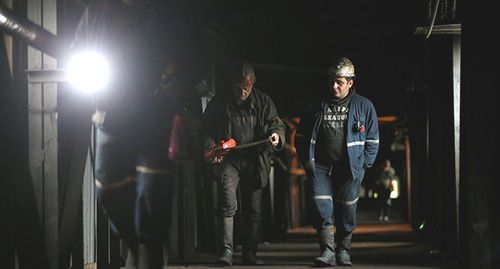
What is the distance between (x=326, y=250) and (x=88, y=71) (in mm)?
4046

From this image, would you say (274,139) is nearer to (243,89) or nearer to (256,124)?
(256,124)

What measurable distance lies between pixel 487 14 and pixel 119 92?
101 inches

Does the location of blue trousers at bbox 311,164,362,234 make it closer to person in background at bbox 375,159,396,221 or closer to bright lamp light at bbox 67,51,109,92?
bright lamp light at bbox 67,51,109,92

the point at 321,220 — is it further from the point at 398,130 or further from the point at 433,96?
the point at 398,130

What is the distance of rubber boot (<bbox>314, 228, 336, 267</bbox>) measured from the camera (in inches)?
346

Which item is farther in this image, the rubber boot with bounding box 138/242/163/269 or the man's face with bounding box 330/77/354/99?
the man's face with bounding box 330/77/354/99

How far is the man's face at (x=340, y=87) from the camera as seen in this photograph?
9020 millimetres

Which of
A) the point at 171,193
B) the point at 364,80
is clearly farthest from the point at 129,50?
the point at 364,80

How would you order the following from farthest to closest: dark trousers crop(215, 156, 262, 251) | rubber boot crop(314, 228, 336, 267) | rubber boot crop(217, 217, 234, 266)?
dark trousers crop(215, 156, 262, 251), rubber boot crop(217, 217, 234, 266), rubber boot crop(314, 228, 336, 267)

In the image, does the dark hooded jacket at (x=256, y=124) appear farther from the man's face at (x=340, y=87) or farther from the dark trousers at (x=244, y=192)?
the man's face at (x=340, y=87)

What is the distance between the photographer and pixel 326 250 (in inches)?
349

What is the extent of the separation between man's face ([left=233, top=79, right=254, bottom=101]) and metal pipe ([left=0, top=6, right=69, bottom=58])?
3.69 meters

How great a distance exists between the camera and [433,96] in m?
11.2

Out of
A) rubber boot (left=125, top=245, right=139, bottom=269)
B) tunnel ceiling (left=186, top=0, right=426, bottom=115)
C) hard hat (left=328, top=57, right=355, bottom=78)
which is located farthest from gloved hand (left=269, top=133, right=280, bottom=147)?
rubber boot (left=125, top=245, right=139, bottom=269)
